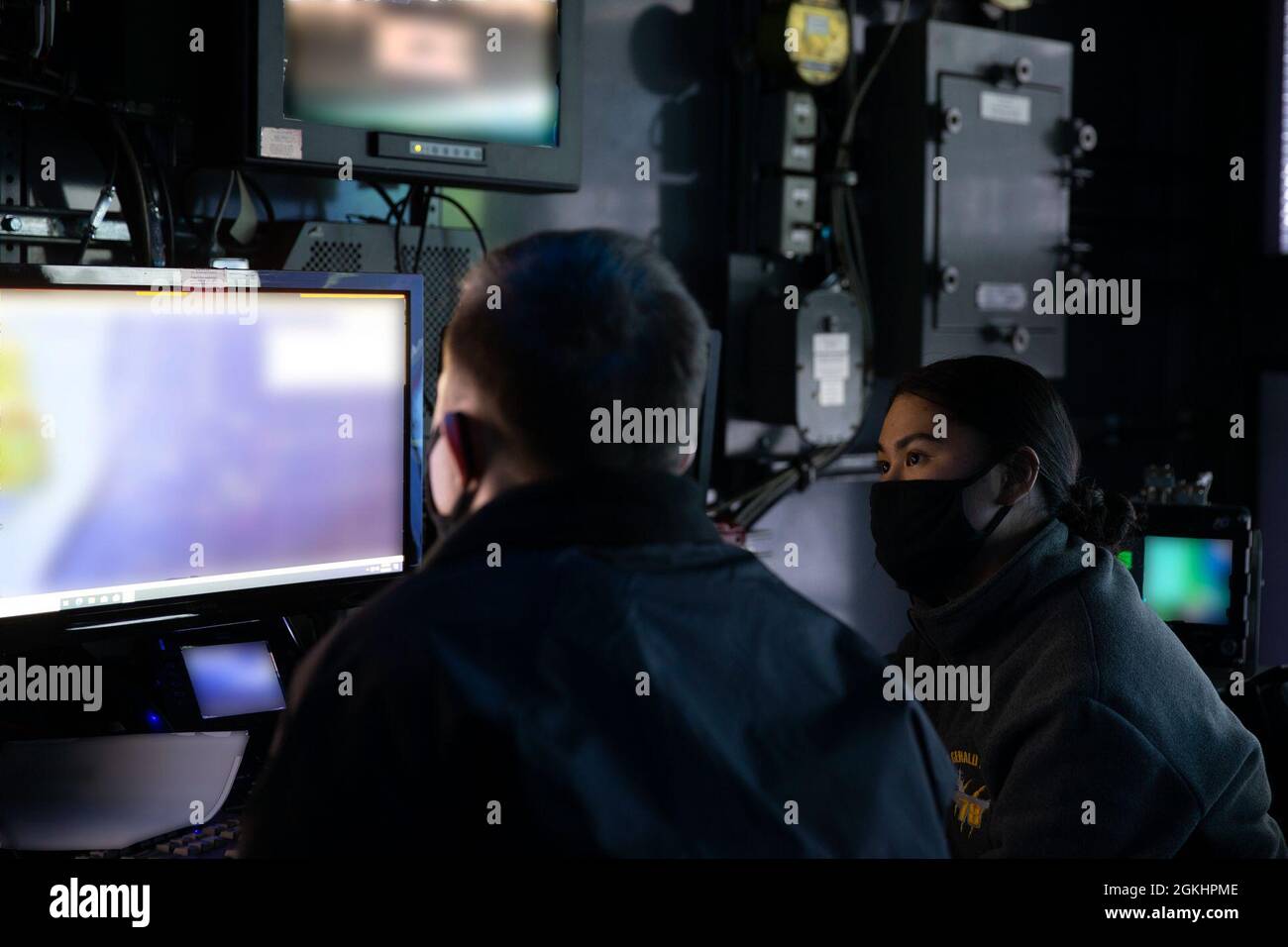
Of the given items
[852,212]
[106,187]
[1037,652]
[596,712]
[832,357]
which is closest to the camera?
[596,712]

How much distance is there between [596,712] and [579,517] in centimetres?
14

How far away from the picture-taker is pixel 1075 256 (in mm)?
3711

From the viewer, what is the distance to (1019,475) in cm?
170

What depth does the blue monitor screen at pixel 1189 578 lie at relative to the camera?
8.22 feet

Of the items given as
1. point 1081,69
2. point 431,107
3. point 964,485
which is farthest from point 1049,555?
point 1081,69

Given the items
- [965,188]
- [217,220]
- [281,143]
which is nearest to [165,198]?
[217,220]

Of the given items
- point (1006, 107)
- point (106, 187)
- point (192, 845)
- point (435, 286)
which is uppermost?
point (1006, 107)

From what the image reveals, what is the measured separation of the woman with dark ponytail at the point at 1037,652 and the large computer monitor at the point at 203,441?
665mm

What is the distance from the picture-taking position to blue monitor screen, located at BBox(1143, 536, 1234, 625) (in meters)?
2.51

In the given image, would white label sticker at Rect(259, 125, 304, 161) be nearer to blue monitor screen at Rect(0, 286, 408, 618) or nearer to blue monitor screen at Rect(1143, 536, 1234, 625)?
blue monitor screen at Rect(0, 286, 408, 618)

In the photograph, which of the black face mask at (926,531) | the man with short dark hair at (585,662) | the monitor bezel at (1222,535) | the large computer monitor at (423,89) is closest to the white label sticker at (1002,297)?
the monitor bezel at (1222,535)

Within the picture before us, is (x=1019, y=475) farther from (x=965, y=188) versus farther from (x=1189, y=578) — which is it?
(x=965, y=188)
